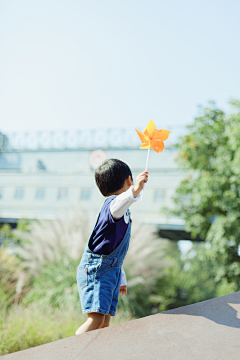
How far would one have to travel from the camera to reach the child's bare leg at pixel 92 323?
73.8 inches

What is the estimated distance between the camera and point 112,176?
2123mm

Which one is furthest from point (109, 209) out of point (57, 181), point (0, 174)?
point (0, 174)

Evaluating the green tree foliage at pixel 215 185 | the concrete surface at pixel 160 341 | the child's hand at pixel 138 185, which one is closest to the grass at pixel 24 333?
the concrete surface at pixel 160 341

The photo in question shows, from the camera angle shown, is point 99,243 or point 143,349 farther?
point 99,243

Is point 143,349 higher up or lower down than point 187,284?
higher up

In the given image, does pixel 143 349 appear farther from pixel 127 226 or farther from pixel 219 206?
pixel 219 206

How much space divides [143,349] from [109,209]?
769 millimetres

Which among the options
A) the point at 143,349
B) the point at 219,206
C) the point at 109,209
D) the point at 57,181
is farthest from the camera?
the point at 57,181

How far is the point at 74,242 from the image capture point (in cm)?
616

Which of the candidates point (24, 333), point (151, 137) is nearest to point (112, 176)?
point (151, 137)

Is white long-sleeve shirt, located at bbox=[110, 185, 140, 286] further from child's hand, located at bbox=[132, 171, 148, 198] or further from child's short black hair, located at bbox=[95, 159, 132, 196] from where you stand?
child's short black hair, located at bbox=[95, 159, 132, 196]

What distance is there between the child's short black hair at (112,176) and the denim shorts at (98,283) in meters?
0.48

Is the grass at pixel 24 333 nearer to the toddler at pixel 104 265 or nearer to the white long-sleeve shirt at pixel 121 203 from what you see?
the toddler at pixel 104 265

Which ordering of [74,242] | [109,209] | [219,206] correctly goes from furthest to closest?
[219,206] → [74,242] → [109,209]
